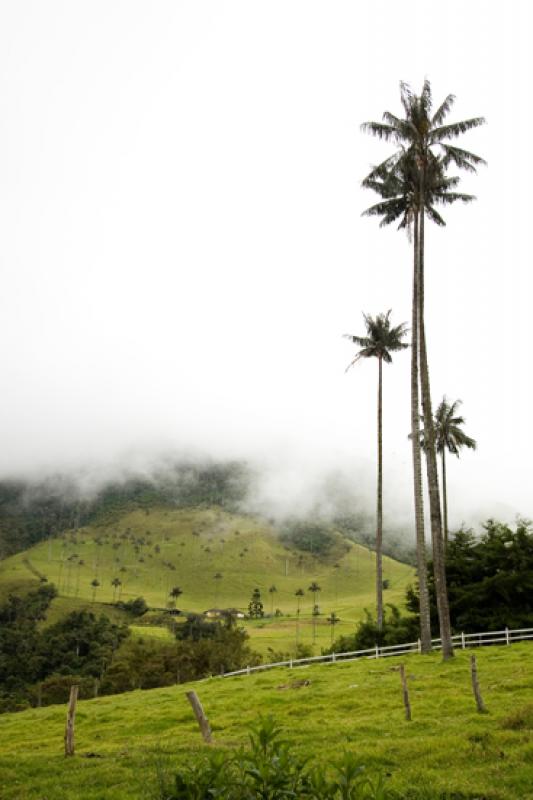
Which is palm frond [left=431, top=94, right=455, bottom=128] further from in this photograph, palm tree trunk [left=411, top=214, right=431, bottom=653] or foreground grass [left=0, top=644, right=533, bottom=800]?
foreground grass [left=0, top=644, right=533, bottom=800]

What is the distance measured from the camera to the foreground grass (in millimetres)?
12023

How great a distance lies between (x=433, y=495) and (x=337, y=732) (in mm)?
18471

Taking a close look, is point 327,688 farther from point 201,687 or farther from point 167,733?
point 201,687

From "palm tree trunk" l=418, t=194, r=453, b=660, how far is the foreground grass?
164 centimetres

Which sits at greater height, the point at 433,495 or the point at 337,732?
the point at 433,495

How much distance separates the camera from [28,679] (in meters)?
114

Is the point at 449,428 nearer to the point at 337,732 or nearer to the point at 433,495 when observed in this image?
the point at 433,495

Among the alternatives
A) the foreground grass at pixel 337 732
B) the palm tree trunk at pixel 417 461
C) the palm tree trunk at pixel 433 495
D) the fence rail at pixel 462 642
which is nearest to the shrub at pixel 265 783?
the foreground grass at pixel 337 732

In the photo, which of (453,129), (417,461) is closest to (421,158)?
(453,129)

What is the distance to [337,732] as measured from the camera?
1694 cm

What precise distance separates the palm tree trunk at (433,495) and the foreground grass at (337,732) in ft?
5.38

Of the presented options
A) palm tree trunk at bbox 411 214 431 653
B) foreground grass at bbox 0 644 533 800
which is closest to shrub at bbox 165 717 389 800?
foreground grass at bbox 0 644 533 800

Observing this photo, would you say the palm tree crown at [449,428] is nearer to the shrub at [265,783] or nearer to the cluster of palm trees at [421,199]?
the cluster of palm trees at [421,199]

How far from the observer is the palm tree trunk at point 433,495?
3065 cm
